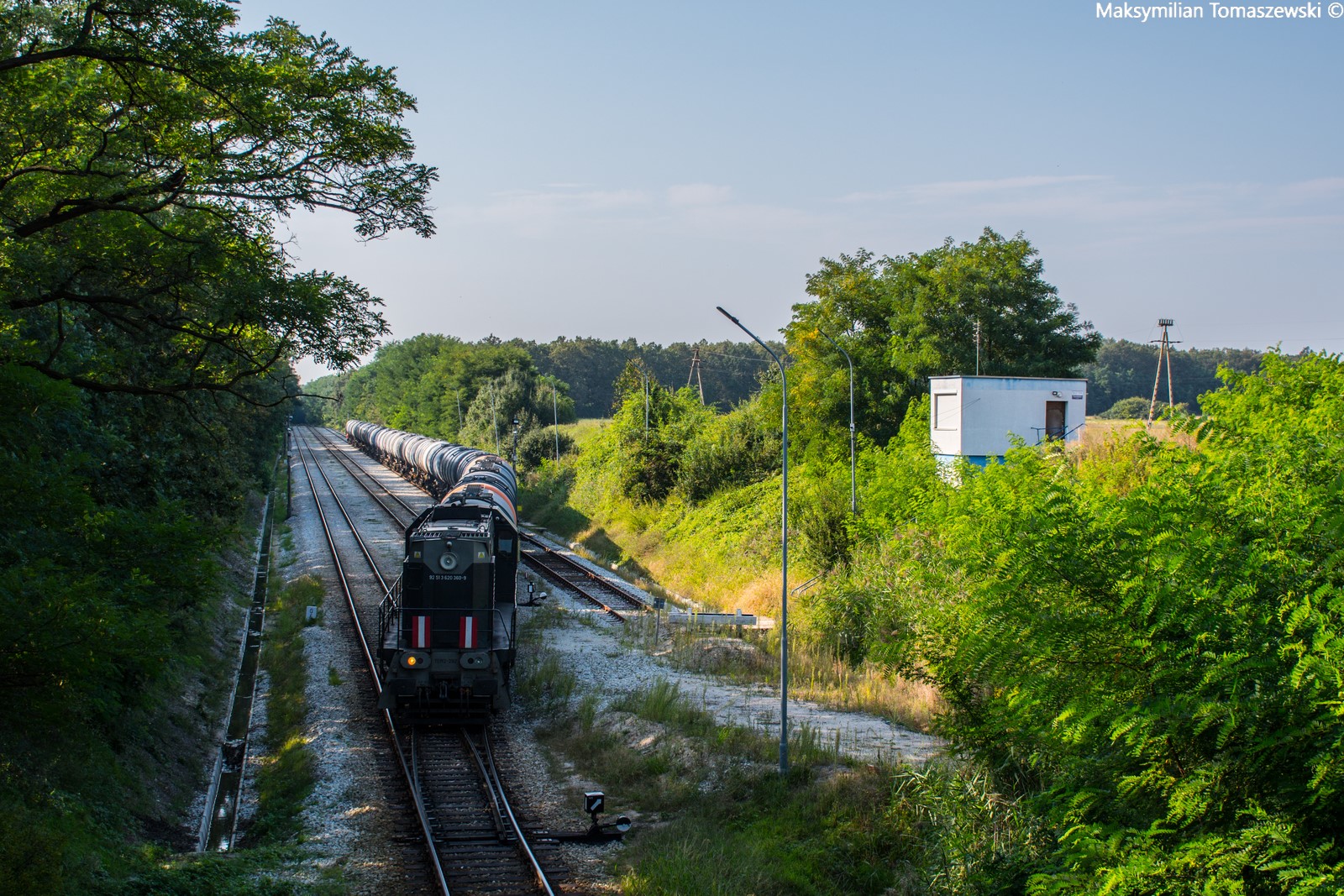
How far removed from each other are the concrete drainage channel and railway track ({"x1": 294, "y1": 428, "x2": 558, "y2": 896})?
7.84ft

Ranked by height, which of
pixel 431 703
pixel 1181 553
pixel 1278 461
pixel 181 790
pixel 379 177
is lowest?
pixel 181 790

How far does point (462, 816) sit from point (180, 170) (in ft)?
29.5

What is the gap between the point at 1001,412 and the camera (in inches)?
1308

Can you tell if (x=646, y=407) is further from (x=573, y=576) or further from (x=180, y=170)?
(x=180, y=170)

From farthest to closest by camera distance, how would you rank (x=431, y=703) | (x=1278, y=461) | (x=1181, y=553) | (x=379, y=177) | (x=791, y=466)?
(x=791, y=466) < (x=431, y=703) < (x=379, y=177) < (x=1278, y=461) < (x=1181, y=553)

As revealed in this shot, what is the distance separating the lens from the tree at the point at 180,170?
33.3 feet

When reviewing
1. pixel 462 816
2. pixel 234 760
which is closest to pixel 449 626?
pixel 462 816

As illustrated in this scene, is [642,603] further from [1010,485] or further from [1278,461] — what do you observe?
[1278,461]

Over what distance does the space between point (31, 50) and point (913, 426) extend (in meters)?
24.1

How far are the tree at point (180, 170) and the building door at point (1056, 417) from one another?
26670 millimetres

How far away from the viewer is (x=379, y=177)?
12703 millimetres

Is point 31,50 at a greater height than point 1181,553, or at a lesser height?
greater

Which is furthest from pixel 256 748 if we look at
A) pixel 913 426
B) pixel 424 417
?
→ pixel 424 417

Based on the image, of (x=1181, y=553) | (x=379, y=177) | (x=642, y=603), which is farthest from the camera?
(x=642, y=603)
